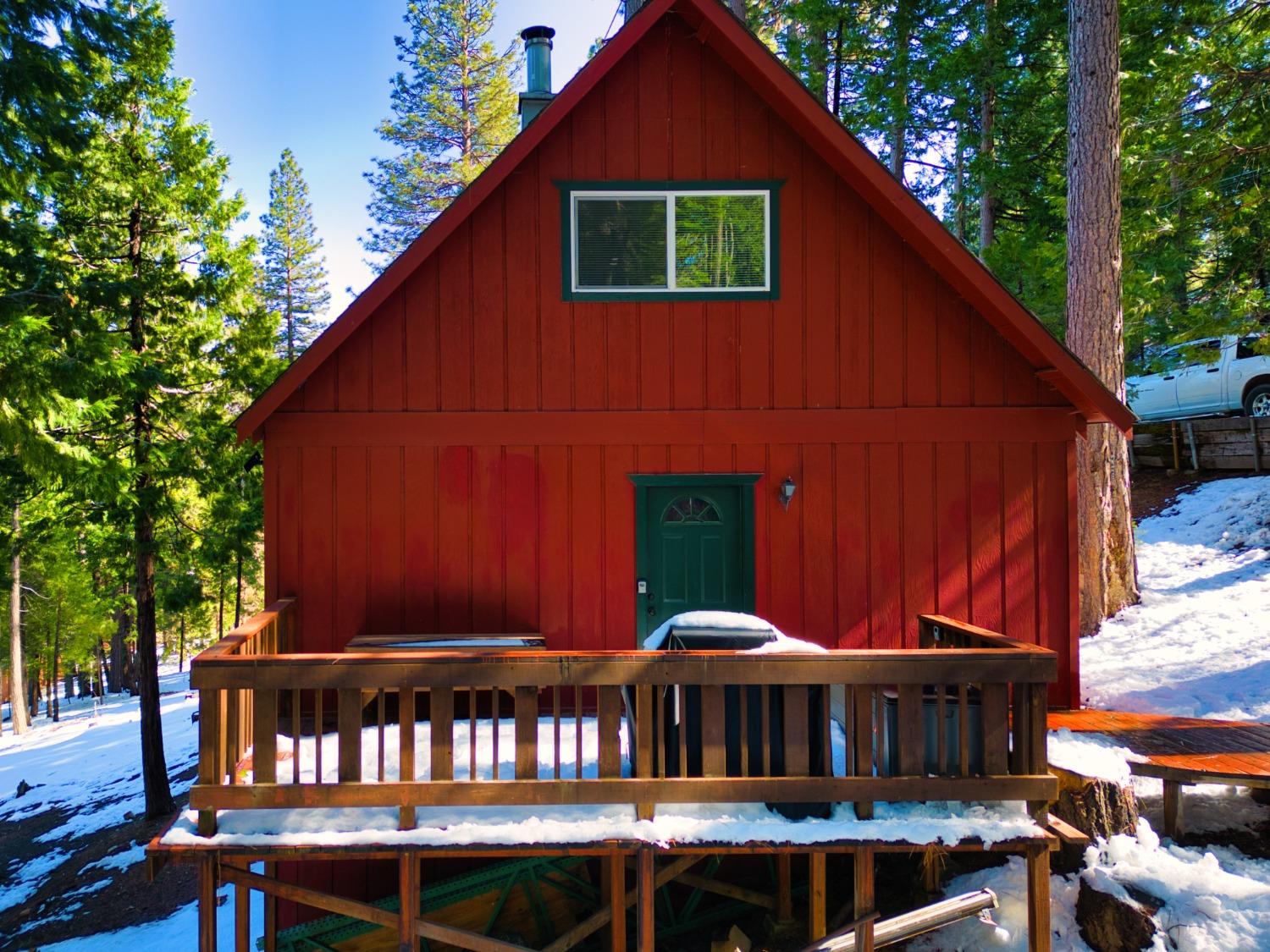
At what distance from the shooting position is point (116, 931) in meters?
9.20

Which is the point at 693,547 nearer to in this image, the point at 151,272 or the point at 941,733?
the point at 941,733

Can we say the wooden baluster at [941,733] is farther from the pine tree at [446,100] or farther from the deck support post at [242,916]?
the pine tree at [446,100]

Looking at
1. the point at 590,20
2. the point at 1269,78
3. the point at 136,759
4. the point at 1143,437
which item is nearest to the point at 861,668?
the point at 1269,78

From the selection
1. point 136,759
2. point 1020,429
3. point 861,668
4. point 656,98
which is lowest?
point 136,759

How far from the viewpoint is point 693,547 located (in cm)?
654

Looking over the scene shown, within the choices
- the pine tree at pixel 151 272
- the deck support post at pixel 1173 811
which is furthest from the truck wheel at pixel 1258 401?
the pine tree at pixel 151 272

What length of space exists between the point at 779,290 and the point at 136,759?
18.2m

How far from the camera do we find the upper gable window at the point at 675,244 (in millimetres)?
6484

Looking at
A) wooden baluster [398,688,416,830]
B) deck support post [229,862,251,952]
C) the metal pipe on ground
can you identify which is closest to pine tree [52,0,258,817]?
deck support post [229,862,251,952]

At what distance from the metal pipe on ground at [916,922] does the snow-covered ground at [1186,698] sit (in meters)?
0.24

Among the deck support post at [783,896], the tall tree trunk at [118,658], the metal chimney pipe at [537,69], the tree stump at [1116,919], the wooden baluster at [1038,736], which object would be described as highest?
the metal chimney pipe at [537,69]

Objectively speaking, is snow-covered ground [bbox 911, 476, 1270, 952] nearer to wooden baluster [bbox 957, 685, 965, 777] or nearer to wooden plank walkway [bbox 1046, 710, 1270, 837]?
wooden plank walkway [bbox 1046, 710, 1270, 837]

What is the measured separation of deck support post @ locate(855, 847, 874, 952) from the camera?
4.39 metres

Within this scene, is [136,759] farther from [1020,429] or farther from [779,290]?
[1020,429]
